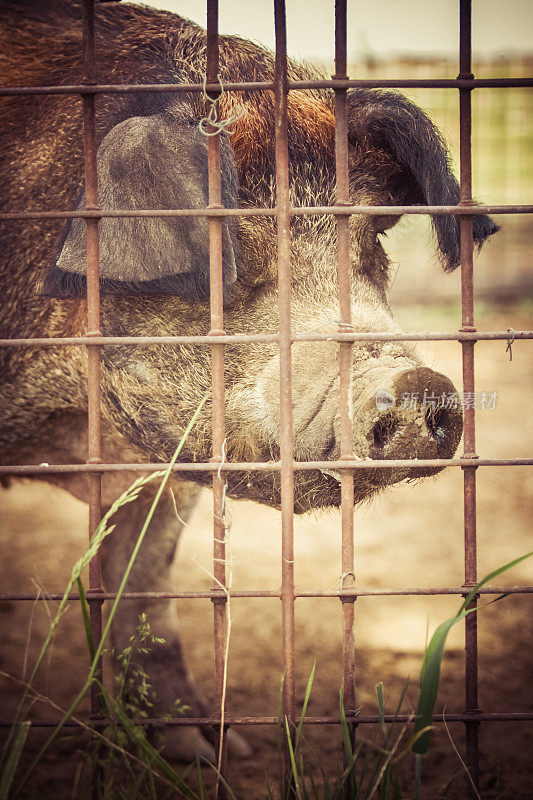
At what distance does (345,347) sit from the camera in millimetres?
1384

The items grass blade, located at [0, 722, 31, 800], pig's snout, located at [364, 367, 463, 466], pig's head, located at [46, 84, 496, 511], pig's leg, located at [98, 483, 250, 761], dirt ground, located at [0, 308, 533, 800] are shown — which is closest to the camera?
grass blade, located at [0, 722, 31, 800]

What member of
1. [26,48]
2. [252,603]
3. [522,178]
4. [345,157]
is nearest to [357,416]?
[345,157]

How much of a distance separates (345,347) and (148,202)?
830 millimetres

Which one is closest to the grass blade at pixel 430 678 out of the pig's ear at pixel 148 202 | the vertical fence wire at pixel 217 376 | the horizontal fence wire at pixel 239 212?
the vertical fence wire at pixel 217 376

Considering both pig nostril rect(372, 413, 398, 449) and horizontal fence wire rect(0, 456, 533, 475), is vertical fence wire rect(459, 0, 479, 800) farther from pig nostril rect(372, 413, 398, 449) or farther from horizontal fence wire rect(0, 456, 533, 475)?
pig nostril rect(372, 413, 398, 449)

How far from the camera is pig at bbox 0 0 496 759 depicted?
191 centimetres

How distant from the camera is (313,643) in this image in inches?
125

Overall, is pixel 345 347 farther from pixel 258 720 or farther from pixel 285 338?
pixel 258 720

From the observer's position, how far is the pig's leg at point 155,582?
8.27 feet

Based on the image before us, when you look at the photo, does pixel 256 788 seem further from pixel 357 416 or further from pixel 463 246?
pixel 463 246

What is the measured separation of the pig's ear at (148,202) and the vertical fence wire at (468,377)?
2.22 ft

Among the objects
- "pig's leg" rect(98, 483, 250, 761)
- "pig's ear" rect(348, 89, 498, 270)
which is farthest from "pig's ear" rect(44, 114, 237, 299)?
"pig's leg" rect(98, 483, 250, 761)

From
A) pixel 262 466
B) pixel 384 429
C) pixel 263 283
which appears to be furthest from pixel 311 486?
pixel 262 466

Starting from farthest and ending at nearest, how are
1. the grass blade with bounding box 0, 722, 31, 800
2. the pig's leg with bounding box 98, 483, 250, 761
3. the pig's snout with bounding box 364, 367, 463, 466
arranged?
1. the pig's leg with bounding box 98, 483, 250, 761
2. the pig's snout with bounding box 364, 367, 463, 466
3. the grass blade with bounding box 0, 722, 31, 800
